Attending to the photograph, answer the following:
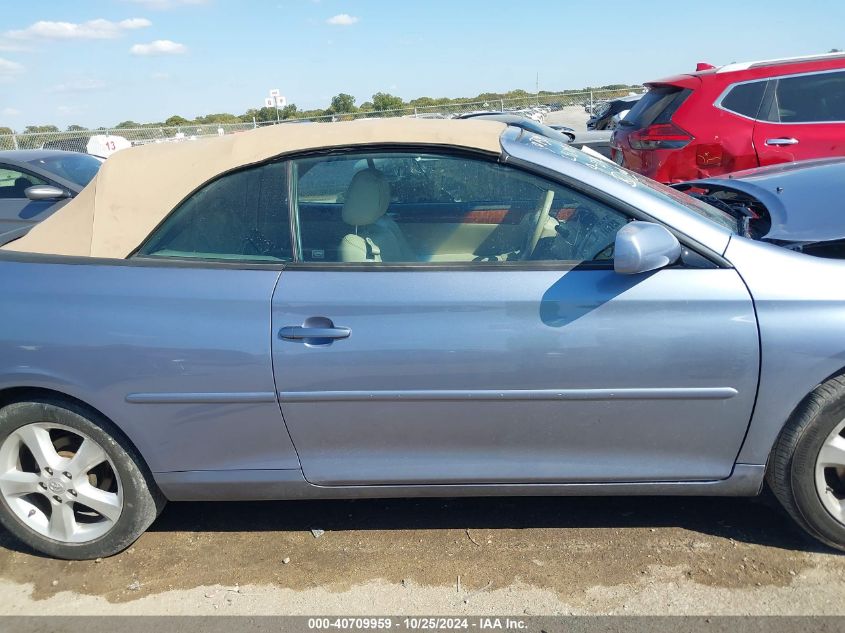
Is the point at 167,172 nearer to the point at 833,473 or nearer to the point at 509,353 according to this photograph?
the point at 509,353

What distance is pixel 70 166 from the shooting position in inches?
285

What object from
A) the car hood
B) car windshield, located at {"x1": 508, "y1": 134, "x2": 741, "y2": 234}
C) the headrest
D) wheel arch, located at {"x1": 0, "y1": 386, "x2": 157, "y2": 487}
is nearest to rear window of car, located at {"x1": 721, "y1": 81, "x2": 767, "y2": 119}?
the car hood

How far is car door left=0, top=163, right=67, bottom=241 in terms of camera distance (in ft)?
21.3

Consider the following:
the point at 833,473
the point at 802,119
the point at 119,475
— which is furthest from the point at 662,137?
the point at 119,475

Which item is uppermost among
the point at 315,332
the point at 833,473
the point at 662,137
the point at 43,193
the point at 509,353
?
the point at 662,137

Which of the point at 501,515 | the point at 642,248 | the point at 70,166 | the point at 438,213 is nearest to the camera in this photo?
the point at 642,248

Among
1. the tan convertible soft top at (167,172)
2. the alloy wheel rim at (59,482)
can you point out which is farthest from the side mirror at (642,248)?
the alloy wheel rim at (59,482)

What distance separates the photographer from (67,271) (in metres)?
2.67

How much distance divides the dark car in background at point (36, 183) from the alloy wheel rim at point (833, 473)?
20.5ft

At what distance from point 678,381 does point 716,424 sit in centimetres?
22

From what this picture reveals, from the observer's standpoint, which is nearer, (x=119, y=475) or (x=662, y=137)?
(x=119, y=475)

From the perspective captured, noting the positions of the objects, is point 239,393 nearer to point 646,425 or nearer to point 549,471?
point 549,471

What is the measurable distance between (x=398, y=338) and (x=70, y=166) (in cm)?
618

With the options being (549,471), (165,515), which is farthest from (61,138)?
(549,471)
